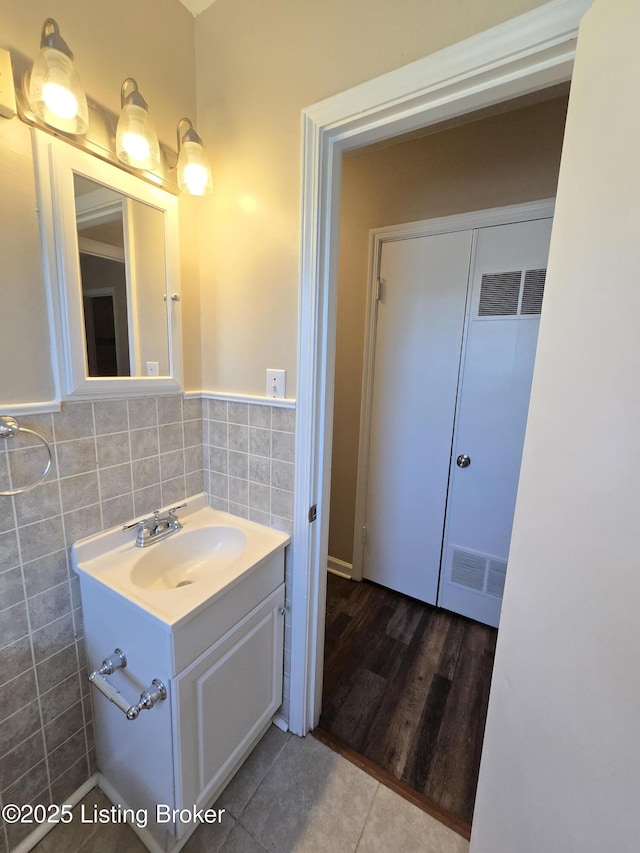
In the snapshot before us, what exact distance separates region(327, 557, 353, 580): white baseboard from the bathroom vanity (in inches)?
44.5

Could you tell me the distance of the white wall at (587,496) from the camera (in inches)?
22.8

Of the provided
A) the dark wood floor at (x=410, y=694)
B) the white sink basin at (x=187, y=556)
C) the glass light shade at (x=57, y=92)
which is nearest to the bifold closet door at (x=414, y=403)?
the dark wood floor at (x=410, y=694)

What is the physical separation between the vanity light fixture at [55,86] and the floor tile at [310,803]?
2067 mm

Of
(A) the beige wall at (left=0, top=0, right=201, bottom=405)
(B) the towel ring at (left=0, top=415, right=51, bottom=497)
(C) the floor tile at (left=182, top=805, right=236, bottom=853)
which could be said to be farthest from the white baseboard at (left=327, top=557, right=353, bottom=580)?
(A) the beige wall at (left=0, top=0, right=201, bottom=405)

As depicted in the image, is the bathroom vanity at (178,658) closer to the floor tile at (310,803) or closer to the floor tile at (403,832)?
the floor tile at (310,803)

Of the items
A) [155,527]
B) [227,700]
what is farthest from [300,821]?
[155,527]

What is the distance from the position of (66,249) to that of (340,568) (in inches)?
88.4

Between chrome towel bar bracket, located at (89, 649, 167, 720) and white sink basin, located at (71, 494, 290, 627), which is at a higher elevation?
white sink basin, located at (71, 494, 290, 627)

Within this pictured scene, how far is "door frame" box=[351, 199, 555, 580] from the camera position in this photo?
5.21 feet

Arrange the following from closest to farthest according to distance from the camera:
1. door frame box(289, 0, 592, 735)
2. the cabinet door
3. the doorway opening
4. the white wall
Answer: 1. the white wall
2. door frame box(289, 0, 592, 735)
3. the cabinet door
4. the doorway opening

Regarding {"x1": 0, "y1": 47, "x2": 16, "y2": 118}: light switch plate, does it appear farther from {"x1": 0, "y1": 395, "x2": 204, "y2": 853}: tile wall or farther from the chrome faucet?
the chrome faucet

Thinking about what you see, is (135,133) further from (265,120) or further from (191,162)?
(265,120)

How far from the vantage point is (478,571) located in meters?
1.93

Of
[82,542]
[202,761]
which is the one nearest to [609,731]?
[202,761]
